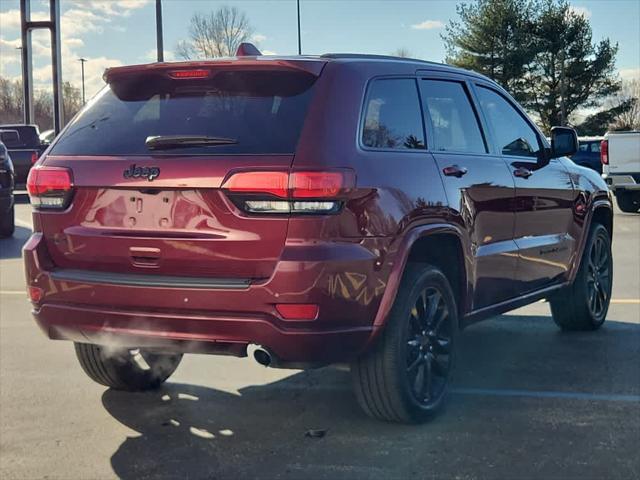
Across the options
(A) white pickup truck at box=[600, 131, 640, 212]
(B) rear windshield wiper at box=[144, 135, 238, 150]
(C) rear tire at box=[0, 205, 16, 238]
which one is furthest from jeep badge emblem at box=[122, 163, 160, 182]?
(A) white pickup truck at box=[600, 131, 640, 212]

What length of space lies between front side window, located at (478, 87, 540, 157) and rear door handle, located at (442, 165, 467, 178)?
2.32ft

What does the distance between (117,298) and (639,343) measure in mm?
3824

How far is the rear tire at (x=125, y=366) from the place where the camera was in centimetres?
475

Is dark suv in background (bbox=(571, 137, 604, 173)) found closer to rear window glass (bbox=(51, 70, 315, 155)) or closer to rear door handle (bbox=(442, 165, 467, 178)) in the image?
rear door handle (bbox=(442, 165, 467, 178))

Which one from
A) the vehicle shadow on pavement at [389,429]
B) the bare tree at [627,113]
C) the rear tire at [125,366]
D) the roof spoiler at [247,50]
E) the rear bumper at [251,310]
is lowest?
the vehicle shadow on pavement at [389,429]

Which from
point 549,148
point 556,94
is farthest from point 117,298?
point 556,94

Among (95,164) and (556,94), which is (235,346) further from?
(556,94)

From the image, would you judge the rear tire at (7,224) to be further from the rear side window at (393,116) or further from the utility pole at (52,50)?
the utility pole at (52,50)

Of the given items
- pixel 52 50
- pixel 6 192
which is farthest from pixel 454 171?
pixel 52 50

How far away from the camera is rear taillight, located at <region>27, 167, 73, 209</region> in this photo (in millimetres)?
4066

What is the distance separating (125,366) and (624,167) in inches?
591

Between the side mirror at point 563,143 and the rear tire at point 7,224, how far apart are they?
9.12 metres

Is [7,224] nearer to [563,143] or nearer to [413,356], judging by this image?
[563,143]

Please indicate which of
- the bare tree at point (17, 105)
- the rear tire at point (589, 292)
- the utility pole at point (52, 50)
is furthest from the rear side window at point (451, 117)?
the bare tree at point (17, 105)
